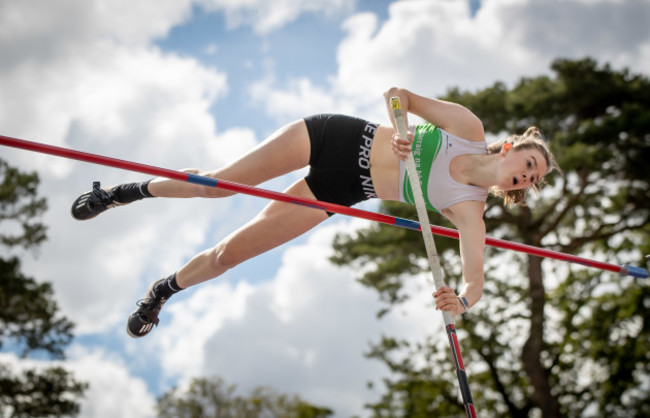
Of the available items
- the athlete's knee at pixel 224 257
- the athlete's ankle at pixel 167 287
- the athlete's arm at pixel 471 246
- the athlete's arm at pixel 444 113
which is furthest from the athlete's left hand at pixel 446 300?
the athlete's ankle at pixel 167 287

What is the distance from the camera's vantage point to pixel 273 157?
9.05 ft

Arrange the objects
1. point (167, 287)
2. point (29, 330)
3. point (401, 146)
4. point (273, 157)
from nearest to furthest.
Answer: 1. point (401, 146)
2. point (273, 157)
3. point (167, 287)
4. point (29, 330)

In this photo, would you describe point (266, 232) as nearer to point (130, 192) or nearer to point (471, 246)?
point (130, 192)

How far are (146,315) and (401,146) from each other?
167 centimetres

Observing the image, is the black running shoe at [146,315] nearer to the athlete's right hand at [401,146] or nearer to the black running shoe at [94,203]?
the black running shoe at [94,203]

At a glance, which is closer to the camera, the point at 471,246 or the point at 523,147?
the point at 471,246

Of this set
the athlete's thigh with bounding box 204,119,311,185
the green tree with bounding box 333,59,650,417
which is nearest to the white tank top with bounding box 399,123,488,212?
the athlete's thigh with bounding box 204,119,311,185

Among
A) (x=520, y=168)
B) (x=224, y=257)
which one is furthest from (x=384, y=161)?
(x=224, y=257)

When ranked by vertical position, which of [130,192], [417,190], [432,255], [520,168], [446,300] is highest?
[130,192]

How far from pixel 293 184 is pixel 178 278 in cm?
78

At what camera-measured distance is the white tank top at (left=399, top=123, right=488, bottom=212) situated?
279 cm

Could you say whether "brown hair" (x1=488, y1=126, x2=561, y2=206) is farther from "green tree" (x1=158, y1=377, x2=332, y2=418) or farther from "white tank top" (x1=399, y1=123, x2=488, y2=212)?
"green tree" (x1=158, y1=377, x2=332, y2=418)

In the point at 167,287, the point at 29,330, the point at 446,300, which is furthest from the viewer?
the point at 29,330

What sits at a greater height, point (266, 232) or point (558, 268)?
point (558, 268)
